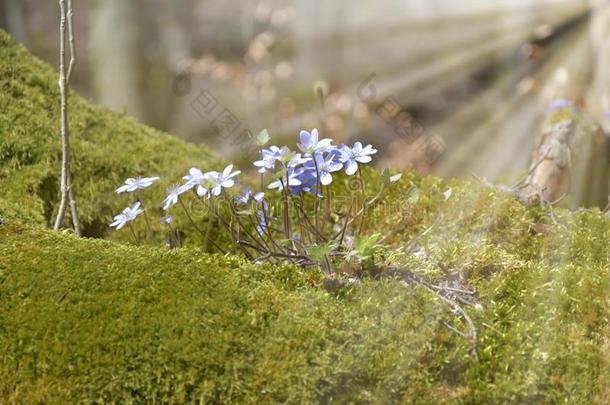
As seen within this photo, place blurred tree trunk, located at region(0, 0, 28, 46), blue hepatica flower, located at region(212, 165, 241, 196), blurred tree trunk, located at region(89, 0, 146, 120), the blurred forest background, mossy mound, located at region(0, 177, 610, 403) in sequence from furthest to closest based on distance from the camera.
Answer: the blurred forest background
blurred tree trunk, located at region(0, 0, 28, 46)
blurred tree trunk, located at region(89, 0, 146, 120)
blue hepatica flower, located at region(212, 165, 241, 196)
mossy mound, located at region(0, 177, 610, 403)

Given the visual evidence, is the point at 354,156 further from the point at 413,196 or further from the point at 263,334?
the point at 263,334

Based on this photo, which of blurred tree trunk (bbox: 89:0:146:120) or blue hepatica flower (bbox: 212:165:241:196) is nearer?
blue hepatica flower (bbox: 212:165:241:196)

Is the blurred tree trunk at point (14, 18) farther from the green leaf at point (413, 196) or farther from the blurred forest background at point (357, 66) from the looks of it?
the green leaf at point (413, 196)

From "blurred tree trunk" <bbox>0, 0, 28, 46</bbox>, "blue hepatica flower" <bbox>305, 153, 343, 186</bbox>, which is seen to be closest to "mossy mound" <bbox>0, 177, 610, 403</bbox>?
"blue hepatica flower" <bbox>305, 153, 343, 186</bbox>

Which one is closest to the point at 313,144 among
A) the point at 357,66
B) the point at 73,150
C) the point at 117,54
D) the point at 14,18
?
the point at 73,150

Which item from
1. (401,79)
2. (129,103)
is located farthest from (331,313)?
(401,79)

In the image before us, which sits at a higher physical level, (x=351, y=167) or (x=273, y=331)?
(x=351, y=167)

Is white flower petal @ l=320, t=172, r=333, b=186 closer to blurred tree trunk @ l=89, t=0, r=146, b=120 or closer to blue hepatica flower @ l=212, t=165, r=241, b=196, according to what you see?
blue hepatica flower @ l=212, t=165, r=241, b=196
